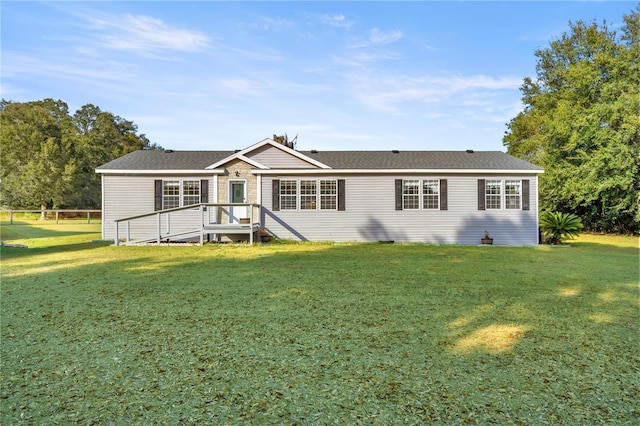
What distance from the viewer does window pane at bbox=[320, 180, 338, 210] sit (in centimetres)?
1459

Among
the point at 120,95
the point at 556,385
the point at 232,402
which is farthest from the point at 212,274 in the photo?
the point at 120,95

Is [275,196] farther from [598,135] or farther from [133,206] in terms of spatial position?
[598,135]

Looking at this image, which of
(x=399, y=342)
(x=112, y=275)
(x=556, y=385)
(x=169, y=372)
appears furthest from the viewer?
(x=112, y=275)

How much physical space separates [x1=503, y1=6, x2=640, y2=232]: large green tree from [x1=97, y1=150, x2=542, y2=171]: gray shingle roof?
604 centimetres

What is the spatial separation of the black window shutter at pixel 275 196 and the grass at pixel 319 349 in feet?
25.0

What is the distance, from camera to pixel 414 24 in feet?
42.4

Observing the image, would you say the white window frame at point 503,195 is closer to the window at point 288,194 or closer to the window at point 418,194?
the window at point 418,194

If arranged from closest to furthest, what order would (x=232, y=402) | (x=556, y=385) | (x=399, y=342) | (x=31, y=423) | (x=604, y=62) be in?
(x=31, y=423), (x=232, y=402), (x=556, y=385), (x=399, y=342), (x=604, y=62)

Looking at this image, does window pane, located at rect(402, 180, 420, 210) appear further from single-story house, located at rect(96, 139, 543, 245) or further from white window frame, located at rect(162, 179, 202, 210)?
white window frame, located at rect(162, 179, 202, 210)

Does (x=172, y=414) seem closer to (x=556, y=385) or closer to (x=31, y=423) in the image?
(x=31, y=423)

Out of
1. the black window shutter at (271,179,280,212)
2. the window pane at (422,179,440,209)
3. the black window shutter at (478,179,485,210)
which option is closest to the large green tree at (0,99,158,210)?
the black window shutter at (271,179,280,212)

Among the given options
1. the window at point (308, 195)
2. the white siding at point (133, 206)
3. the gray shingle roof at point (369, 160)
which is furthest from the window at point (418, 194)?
the white siding at point (133, 206)

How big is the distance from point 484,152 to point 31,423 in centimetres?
1792

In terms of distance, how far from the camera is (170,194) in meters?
14.6
